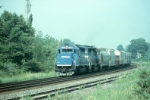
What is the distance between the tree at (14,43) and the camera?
25406mm

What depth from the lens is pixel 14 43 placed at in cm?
2603

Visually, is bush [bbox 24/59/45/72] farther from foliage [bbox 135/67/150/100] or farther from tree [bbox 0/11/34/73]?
foliage [bbox 135/67/150/100]

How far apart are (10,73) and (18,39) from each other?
6728mm

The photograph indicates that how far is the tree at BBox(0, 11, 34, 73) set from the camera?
83.4 ft

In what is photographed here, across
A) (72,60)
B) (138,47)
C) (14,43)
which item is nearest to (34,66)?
(14,43)

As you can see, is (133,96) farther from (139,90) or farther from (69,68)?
(69,68)

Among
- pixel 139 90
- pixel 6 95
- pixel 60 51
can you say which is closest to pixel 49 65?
pixel 60 51

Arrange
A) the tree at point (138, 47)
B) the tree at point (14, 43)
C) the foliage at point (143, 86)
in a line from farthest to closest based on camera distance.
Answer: the tree at point (138, 47) → the tree at point (14, 43) → the foliage at point (143, 86)

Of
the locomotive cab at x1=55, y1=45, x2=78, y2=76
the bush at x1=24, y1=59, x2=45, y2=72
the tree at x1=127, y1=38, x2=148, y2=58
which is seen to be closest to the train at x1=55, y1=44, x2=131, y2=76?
the locomotive cab at x1=55, y1=45, x2=78, y2=76

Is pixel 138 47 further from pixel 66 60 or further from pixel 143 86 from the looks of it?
pixel 143 86

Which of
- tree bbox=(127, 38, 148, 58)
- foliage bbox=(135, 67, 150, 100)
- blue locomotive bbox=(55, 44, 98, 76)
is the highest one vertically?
tree bbox=(127, 38, 148, 58)

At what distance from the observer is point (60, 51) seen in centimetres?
2191

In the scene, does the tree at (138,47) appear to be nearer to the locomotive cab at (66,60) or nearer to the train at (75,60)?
the train at (75,60)

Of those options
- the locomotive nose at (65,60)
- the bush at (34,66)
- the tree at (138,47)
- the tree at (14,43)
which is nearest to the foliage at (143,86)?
the locomotive nose at (65,60)
